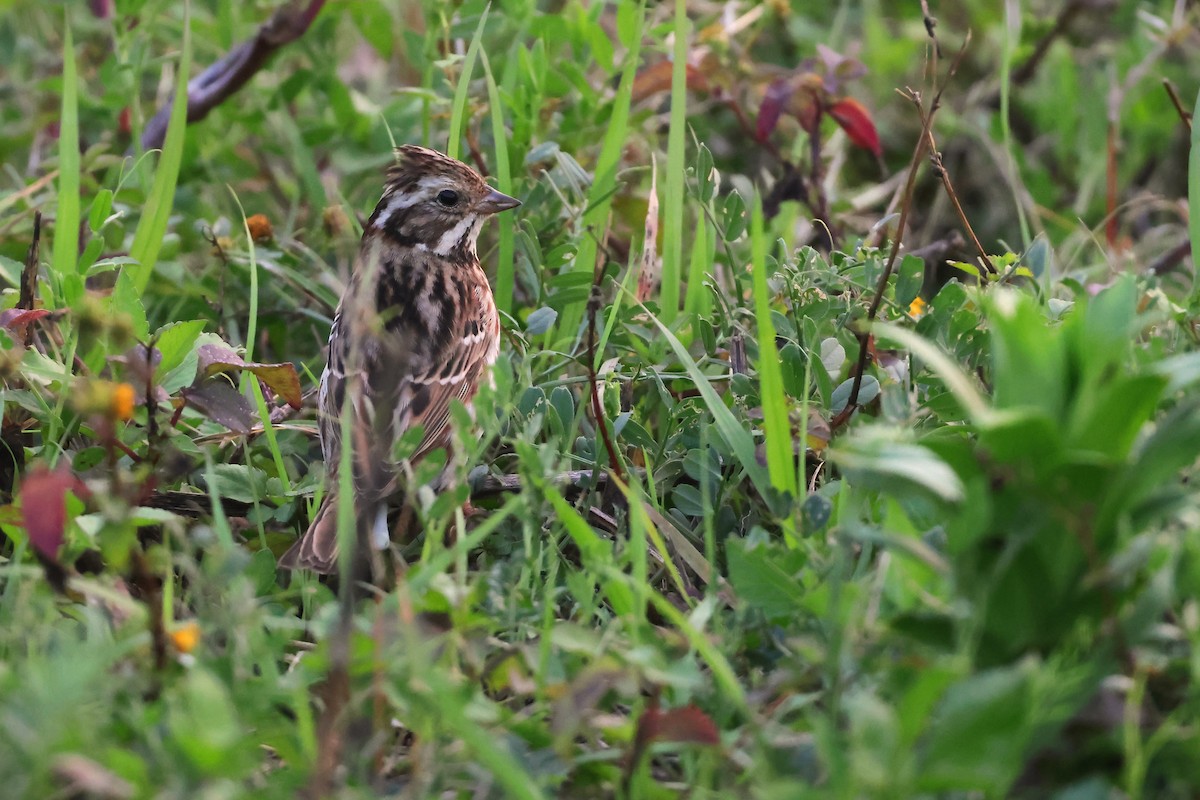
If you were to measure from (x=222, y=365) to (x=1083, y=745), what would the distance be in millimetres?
2338

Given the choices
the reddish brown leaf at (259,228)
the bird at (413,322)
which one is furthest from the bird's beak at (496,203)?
the reddish brown leaf at (259,228)

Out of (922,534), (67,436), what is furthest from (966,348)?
(67,436)

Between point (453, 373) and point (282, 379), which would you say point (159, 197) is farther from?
point (453, 373)

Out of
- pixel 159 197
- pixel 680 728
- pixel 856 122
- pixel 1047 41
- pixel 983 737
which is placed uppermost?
pixel 159 197

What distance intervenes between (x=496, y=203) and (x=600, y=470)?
48.1 inches

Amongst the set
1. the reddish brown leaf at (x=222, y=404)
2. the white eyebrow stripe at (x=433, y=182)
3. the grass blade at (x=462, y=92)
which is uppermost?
the grass blade at (x=462, y=92)

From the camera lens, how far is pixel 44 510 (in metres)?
2.62

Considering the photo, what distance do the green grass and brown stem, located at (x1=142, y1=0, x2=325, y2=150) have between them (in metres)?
0.14

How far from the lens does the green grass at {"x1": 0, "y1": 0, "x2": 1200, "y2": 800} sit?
223 centimetres

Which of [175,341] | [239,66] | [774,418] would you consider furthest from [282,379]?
[239,66]

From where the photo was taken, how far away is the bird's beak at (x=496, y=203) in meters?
4.31

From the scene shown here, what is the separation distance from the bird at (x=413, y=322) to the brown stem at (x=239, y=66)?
75 cm

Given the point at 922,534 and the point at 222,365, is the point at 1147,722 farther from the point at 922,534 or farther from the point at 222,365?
the point at 222,365

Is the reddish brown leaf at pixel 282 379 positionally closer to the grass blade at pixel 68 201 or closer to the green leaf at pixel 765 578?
the grass blade at pixel 68 201
